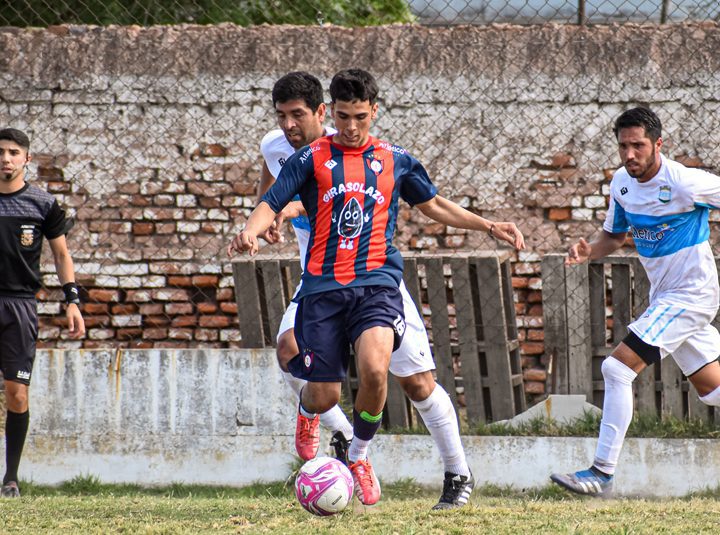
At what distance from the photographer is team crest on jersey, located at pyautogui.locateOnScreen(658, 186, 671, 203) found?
5.88 meters

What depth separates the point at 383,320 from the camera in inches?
194

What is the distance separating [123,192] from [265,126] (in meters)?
1.31

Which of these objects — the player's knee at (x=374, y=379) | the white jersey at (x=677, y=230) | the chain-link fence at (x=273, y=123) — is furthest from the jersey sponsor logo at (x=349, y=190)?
the chain-link fence at (x=273, y=123)

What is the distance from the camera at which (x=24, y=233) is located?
21.9ft

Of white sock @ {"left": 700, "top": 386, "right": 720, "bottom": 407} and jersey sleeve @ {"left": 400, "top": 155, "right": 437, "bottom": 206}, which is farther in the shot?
white sock @ {"left": 700, "top": 386, "right": 720, "bottom": 407}

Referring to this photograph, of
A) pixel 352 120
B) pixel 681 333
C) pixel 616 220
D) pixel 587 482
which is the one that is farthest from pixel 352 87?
pixel 587 482

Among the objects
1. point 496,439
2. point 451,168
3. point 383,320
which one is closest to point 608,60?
point 451,168

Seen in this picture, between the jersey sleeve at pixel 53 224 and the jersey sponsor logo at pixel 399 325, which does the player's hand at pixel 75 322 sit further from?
the jersey sponsor logo at pixel 399 325

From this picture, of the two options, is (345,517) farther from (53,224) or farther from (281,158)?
(53,224)

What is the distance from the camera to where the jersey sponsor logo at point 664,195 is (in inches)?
232

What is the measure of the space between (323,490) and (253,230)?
4.09ft

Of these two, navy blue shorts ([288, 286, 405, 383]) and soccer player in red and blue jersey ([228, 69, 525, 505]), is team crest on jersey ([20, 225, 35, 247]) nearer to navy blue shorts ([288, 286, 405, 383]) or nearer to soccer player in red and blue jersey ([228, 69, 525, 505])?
soccer player in red and blue jersey ([228, 69, 525, 505])

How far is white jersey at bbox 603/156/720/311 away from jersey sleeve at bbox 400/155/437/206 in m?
1.37


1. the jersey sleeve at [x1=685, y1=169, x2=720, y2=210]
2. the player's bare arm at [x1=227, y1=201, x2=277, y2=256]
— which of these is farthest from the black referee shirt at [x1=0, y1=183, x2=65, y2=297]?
the jersey sleeve at [x1=685, y1=169, x2=720, y2=210]
